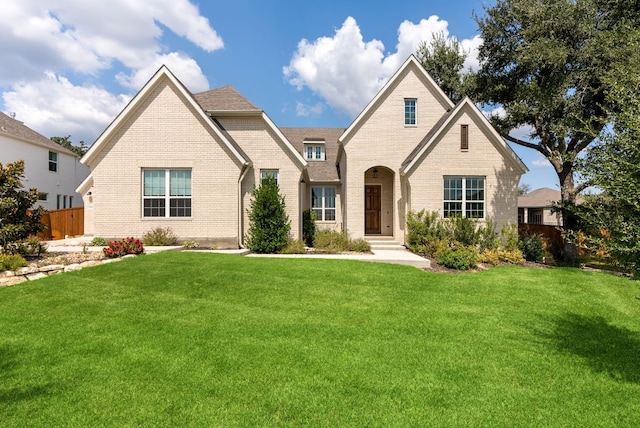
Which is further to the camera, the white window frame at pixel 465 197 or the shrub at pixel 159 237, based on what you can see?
the white window frame at pixel 465 197

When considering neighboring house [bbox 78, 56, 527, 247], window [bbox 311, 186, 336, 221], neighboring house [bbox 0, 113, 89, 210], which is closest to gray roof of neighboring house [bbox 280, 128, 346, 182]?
window [bbox 311, 186, 336, 221]

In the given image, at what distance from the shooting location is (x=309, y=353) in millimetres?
4945

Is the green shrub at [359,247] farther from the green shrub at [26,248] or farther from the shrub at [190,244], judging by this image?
the green shrub at [26,248]

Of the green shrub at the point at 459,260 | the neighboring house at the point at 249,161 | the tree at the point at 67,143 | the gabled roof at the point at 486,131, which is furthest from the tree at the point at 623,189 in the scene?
the tree at the point at 67,143

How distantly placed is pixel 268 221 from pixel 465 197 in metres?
9.62

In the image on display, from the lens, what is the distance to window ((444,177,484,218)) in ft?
53.9

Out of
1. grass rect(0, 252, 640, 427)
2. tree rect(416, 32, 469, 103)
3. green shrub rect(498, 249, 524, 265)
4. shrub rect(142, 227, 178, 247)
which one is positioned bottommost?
grass rect(0, 252, 640, 427)

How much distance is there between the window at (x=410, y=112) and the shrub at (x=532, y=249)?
8.02 metres

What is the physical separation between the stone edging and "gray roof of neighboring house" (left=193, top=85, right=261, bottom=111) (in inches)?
→ 373

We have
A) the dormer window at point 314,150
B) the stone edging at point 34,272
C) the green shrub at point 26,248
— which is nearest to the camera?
the stone edging at point 34,272

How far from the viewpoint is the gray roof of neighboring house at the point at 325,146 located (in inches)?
839

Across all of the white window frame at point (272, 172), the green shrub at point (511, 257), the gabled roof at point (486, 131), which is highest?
the gabled roof at point (486, 131)

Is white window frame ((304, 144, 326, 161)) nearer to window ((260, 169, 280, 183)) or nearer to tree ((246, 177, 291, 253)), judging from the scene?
window ((260, 169, 280, 183))

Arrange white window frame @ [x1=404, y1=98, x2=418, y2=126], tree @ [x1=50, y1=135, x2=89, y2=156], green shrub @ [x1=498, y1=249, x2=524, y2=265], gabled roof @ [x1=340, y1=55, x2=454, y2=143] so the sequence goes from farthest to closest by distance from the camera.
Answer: tree @ [x1=50, y1=135, x2=89, y2=156] < white window frame @ [x1=404, y1=98, x2=418, y2=126] < gabled roof @ [x1=340, y1=55, x2=454, y2=143] < green shrub @ [x1=498, y1=249, x2=524, y2=265]
